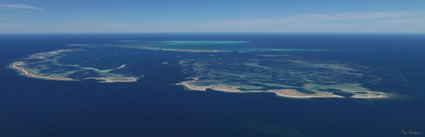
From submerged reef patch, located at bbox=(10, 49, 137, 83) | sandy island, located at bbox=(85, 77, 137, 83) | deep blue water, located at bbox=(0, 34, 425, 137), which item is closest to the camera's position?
deep blue water, located at bbox=(0, 34, 425, 137)

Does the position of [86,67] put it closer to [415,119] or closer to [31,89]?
[31,89]

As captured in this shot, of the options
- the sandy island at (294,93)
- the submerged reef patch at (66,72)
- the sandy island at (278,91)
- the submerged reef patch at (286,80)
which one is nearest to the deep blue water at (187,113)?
the sandy island at (294,93)

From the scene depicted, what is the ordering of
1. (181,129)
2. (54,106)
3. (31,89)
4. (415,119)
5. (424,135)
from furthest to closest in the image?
1. (31,89)
2. (54,106)
3. (415,119)
4. (181,129)
5. (424,135)

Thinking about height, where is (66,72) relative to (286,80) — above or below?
above

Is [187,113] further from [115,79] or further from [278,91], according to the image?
[115,79]

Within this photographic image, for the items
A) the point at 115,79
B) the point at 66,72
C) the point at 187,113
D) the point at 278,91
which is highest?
the point at 66,72

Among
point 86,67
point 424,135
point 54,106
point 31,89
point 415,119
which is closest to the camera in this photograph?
point 424,135

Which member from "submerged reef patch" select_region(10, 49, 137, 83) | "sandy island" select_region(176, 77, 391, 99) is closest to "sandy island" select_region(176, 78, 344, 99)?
"sandy island" select_region(176, 77, 391, 99)

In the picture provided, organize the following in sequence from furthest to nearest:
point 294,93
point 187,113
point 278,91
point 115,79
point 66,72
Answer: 1. point 66,72
2. point 115,79
3. point 278,91
4. point 294,93
5. point 187,113

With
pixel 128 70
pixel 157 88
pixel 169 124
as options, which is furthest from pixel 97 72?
pixel 169 124

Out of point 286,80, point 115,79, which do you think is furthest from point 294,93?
point 115,79

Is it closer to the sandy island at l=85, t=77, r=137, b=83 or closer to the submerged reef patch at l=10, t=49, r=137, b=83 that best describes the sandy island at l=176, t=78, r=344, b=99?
the sandy island at l=85, t=77, r=137, b=83
